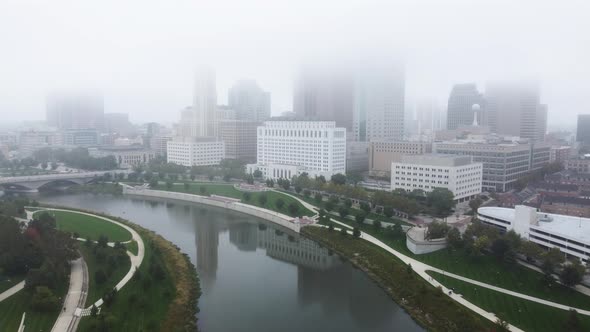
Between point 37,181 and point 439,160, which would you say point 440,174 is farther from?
point 37,181

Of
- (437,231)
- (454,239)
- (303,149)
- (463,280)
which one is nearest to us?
(463,280)

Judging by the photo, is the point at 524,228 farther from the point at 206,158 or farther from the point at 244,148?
the point at 244,148

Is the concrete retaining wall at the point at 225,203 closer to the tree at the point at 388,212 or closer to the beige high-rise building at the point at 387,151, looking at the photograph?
the tree at the point at 388,212

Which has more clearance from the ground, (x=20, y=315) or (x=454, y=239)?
(x=454, y=239)

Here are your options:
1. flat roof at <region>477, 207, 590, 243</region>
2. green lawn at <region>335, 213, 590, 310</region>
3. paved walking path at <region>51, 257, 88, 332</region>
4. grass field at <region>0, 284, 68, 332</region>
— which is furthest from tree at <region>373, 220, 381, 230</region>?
grass field at <region>0, 284, 68, 332</region>

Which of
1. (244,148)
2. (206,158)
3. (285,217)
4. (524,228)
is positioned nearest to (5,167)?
(206,158)

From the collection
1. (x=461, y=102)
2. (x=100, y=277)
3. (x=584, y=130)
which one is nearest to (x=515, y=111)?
(x=461, y=102)
